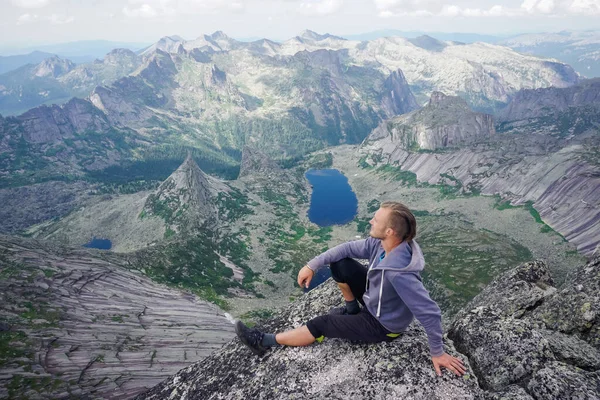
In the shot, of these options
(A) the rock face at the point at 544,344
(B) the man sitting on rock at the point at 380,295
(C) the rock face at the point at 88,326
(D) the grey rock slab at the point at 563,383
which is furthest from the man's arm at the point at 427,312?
(C) the rock face at the point at 88,326

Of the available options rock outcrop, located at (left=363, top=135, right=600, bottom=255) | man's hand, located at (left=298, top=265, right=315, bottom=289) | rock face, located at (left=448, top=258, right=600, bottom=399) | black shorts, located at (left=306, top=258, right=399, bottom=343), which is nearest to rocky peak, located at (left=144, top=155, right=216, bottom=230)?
rock outcrop, located at (left=363, top=135, right=600, bottom=255)

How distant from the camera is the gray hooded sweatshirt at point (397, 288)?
37.6ft

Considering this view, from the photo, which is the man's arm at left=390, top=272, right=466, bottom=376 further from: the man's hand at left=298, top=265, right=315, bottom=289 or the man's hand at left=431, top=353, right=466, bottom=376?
the man's hand at left=298, top=265, right=315, bottom=289

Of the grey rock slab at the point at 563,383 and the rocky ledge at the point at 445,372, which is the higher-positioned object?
the grey rock slab at the point at 563,383

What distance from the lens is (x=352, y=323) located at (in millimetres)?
13047

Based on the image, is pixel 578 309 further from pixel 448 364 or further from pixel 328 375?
pixel 328 375

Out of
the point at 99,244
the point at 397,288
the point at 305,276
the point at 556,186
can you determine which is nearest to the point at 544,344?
the point at 397,288

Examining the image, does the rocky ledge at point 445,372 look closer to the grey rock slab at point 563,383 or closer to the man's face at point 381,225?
the grey rock slab at point 563,383

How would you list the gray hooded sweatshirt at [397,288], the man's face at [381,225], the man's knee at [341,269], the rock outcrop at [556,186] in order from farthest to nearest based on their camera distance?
the rock outcrop at [556,186], the man's knee at [341,269], the man's face at [381,225], the gray hooded sweatshirt at [397,288]

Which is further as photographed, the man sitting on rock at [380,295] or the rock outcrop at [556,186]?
the rock outcrop at [556,186]

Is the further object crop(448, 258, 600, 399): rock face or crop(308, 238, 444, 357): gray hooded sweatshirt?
crop(308, 238, 444, 357): gray hooded sweatshirt

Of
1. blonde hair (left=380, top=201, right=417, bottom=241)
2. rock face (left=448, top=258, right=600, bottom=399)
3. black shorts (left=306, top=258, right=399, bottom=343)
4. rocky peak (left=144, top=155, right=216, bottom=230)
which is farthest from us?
rocky peak (left=144, top=155, right=216, bottom=230)

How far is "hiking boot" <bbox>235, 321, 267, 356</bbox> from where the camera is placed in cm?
1427

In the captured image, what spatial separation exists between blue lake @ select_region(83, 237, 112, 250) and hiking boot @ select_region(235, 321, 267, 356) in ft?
539
